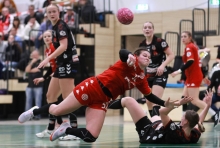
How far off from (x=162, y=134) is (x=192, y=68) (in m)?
4.20

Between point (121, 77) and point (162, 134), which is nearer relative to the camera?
point (121, 77)

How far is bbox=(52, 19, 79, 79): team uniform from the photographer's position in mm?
8328

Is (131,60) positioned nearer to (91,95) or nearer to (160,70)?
(91,95)

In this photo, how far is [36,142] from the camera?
25.4 feet

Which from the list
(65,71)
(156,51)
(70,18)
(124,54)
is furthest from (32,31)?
(124,54)

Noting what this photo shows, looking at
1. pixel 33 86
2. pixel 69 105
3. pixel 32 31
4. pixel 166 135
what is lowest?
pixel 33 86

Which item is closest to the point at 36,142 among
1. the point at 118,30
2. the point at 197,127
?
the point at 197,127

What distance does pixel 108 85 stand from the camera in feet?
22.3

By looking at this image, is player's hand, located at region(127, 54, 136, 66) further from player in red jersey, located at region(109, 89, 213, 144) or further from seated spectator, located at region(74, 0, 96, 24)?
seated spectator, located at region(74, 0, 96, 24)

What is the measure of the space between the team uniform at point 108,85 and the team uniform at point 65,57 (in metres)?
1.51

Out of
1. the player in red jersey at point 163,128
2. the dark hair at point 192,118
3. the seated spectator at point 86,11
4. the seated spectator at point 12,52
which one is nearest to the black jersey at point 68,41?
the player in red jersey at point 163,128

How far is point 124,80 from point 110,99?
0.34 m

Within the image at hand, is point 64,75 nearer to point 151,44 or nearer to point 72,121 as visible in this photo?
point 72,121

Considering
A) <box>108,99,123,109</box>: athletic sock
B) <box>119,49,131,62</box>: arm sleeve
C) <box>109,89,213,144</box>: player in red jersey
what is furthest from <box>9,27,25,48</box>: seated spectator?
<box>119,49,131,62</box>: arm sleeve
